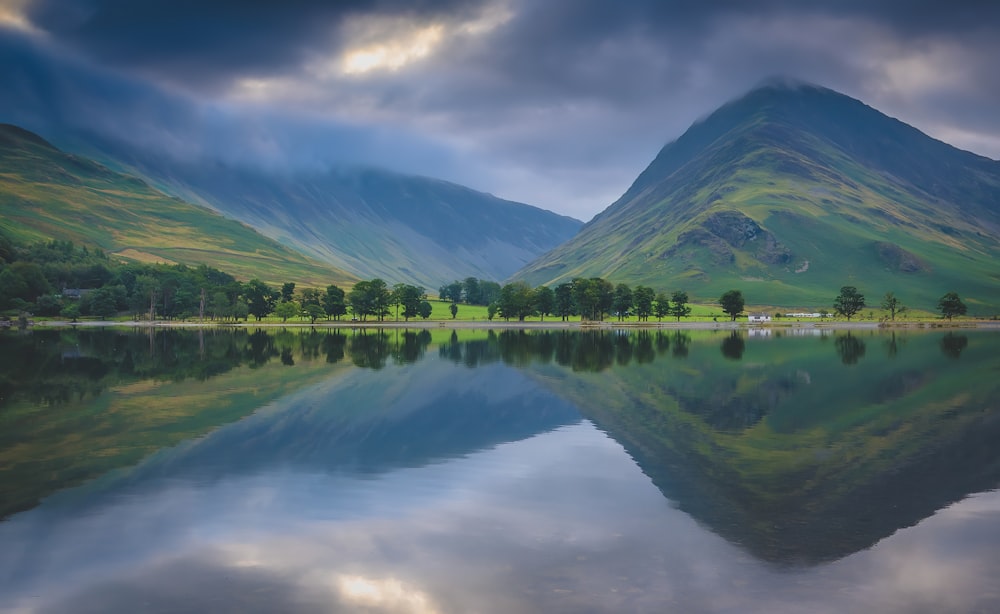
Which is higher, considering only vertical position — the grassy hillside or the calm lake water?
the grassy hillside

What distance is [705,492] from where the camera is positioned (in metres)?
25.4

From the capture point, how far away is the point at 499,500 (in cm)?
2475

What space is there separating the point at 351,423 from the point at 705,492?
22173mm

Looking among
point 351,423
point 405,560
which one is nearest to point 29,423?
point 351,423

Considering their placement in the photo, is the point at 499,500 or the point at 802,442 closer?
the point at 499,500

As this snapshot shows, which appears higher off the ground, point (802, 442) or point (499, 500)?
point (802, 442)

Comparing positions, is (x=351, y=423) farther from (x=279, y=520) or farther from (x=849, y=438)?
(x=849, y=438)

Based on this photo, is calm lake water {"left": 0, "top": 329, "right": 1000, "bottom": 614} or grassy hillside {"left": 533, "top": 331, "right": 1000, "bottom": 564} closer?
calm lake water {"left": 0, "top": 329, "right": 1000, "bottom": 614}

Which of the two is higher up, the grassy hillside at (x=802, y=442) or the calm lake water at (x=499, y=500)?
the grassy hillside at (x=802, y=442)

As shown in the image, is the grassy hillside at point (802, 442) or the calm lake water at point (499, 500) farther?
the grassy hillside at point (802, 442)

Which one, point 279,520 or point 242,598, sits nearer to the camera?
point 242,598

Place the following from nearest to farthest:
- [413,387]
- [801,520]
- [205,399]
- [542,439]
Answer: [801,520] → [542,439] → [205,399] → [413,387]

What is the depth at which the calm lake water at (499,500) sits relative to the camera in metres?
17.0

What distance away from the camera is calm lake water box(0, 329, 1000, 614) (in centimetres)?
1695
